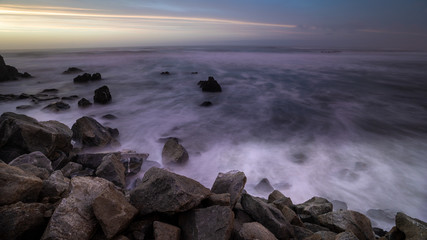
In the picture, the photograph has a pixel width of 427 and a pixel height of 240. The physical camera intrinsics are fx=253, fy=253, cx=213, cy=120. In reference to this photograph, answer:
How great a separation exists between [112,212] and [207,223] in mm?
892

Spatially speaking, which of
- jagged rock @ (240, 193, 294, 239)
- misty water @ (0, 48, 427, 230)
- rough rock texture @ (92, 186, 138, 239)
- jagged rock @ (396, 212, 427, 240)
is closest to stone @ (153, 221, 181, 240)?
rough rock texture @ (92, 186, 138, 239)

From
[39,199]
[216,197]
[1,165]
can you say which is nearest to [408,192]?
[216,197]

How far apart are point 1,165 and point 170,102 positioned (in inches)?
397

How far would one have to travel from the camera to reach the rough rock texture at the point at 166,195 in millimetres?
2522

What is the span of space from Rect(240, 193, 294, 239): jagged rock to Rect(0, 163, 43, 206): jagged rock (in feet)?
7.70

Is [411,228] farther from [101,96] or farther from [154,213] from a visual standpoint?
[101,96]

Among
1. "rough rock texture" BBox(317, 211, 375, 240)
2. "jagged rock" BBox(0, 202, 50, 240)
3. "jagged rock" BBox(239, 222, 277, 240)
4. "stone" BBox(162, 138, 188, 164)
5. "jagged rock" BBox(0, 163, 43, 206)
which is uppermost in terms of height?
"jagged rock" BBox(0, 163, 43, 206)

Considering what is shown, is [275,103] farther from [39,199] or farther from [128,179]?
[39,199]

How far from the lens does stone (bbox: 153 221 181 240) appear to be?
7.43 feet

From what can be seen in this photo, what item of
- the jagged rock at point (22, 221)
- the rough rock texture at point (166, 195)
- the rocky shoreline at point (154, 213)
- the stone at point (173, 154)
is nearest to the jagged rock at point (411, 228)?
the rocky shoreline at point (154, 213)

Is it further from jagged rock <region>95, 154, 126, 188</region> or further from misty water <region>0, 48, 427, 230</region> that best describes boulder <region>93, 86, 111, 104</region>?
jagged rock <region>95, 154, 126, 188</region>

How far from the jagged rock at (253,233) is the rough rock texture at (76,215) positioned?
1394 mm

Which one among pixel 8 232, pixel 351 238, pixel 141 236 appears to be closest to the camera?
pixel 8 232

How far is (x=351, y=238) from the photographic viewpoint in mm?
2613
